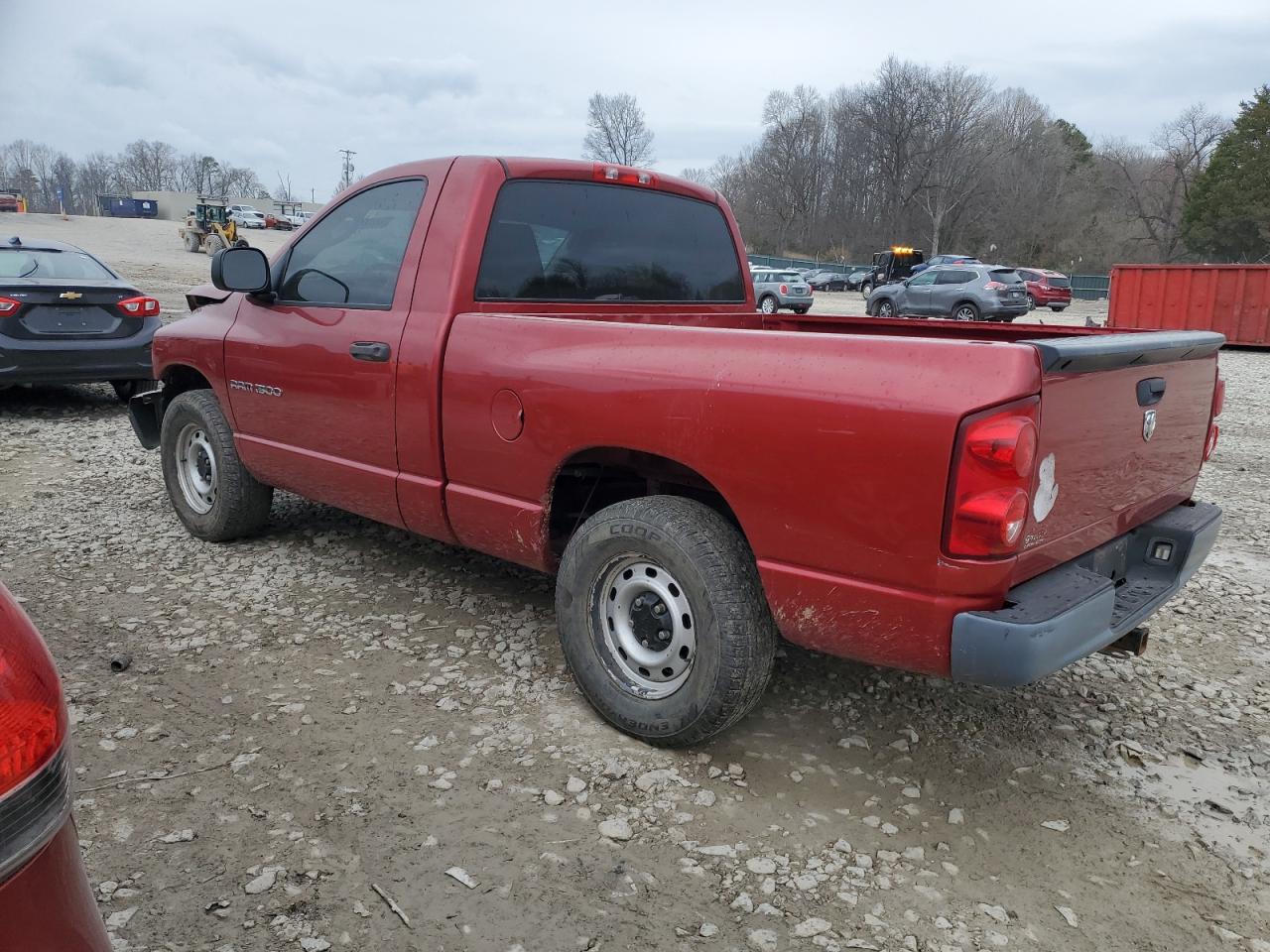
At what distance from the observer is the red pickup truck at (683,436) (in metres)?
2.47

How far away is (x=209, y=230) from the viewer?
46.2 metres

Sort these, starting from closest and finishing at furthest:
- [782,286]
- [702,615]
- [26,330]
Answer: [702,615] < [26,330] < [782,286]

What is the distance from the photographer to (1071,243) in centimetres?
7056

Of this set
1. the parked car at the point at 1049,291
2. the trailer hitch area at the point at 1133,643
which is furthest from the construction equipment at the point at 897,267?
the trailer hitch area at the point at 1133,643

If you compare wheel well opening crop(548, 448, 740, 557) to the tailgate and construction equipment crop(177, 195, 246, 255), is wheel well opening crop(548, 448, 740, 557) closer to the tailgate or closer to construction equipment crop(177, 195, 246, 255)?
the tailgate

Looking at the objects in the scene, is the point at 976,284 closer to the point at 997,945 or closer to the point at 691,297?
the point at 691,297

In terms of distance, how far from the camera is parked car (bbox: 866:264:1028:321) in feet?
83.2

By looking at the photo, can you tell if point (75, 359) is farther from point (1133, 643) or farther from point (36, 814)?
point (1133, 643)

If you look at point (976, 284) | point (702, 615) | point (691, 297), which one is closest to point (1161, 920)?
point (702, 615)

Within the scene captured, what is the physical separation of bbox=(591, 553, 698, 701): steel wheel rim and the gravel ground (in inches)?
9.7

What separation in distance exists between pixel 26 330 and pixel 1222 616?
910cm

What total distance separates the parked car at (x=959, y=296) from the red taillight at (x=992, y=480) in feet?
76.5

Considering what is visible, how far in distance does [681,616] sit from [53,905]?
202cm

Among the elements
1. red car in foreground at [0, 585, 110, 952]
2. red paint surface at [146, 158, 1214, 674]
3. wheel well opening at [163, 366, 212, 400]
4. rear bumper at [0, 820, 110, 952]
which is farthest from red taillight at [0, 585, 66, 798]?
wheel well opening at [163, 366, 212, 400]
